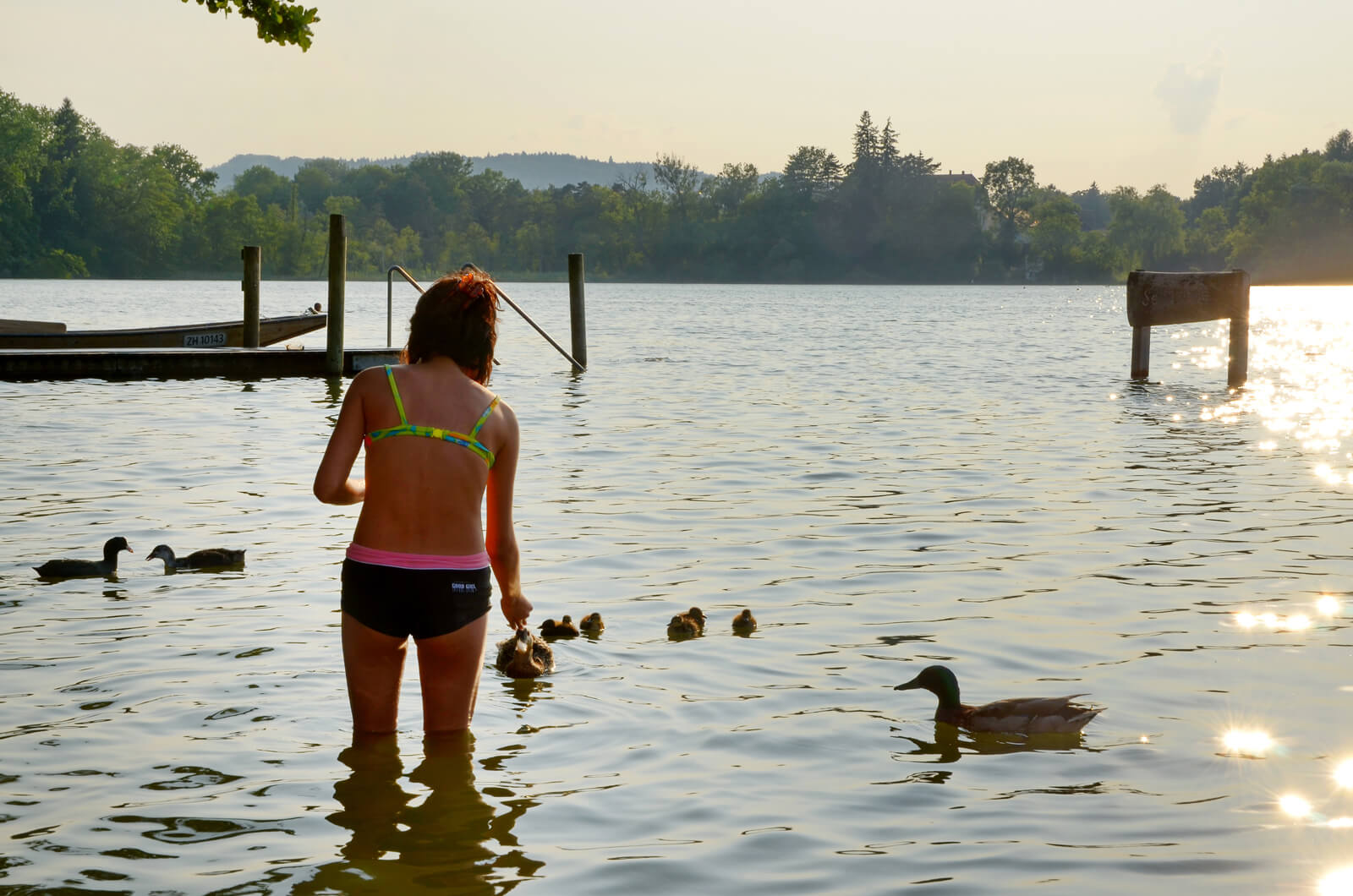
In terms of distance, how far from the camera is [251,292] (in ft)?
90.6

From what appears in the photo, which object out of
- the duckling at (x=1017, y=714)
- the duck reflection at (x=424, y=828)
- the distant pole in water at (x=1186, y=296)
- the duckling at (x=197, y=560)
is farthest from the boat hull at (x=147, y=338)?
the duck reflection at (x=424, y=828)

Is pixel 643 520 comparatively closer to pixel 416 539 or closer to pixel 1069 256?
pixel 416 539

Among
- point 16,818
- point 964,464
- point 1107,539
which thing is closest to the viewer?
point 16,818

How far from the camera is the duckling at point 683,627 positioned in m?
8.42

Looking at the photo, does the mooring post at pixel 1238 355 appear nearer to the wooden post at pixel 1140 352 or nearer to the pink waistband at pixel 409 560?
the wooden post at pixel 1140 352

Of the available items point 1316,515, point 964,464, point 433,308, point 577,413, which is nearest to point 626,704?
point 433,308

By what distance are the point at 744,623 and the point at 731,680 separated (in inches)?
42.4

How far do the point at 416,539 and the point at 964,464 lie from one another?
12306mm

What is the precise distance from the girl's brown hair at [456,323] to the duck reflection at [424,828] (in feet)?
5.29

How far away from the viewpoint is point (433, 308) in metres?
5.04

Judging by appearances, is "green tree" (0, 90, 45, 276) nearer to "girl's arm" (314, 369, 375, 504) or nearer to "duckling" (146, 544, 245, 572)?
"duckling" (146, 544, 245, 572)

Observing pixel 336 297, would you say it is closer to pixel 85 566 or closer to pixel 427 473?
pixel 85 566

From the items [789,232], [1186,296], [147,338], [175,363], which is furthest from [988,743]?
[789,232]

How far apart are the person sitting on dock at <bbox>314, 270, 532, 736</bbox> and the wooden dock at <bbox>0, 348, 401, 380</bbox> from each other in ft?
69.7
